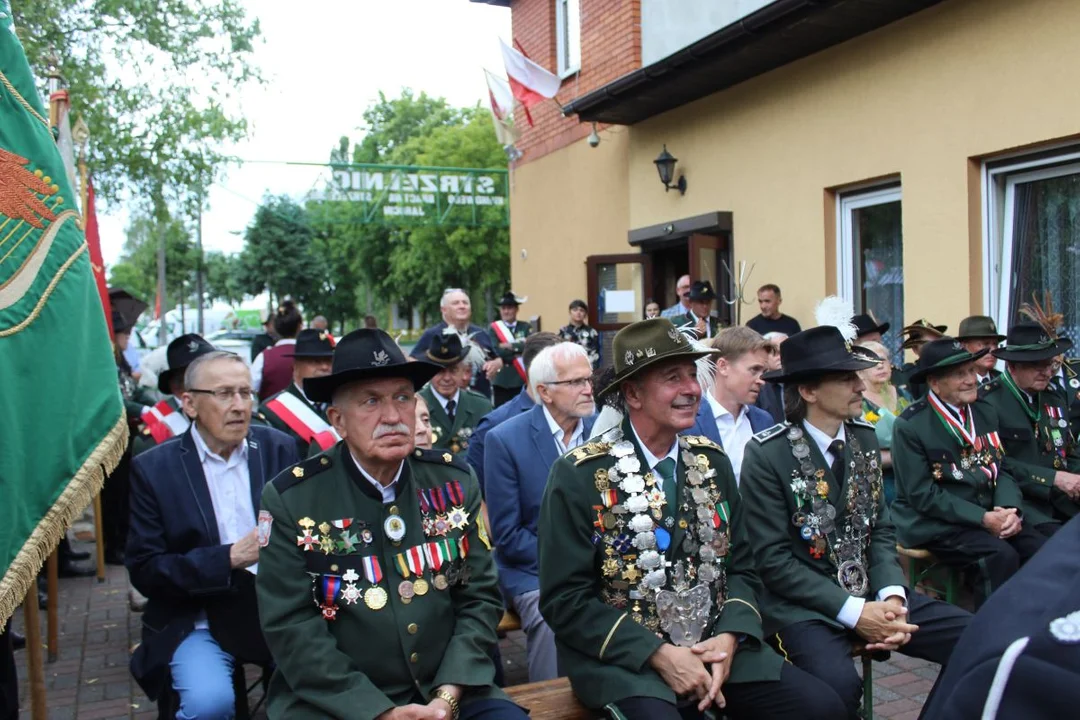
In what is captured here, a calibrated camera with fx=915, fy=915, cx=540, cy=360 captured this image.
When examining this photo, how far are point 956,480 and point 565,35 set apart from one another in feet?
39.4

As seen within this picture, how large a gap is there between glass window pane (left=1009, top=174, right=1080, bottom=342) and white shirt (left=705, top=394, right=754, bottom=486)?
13.0 feet

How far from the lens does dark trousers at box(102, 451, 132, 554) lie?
809cm

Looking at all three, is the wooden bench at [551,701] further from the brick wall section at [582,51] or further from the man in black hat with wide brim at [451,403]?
the brick wall section at [582,51]

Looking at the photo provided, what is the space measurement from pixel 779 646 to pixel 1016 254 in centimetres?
570

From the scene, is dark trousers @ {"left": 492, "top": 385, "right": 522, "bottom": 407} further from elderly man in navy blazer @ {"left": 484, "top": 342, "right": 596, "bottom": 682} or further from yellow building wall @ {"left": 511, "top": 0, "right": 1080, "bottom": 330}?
elderly man in navy blazer @ {"left": 484, "top": 342, "right": 596, "bottom": 682}

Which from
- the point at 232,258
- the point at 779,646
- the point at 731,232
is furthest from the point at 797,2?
the point at 232,258

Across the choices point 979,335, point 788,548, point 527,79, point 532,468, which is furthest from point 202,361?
point 527,79

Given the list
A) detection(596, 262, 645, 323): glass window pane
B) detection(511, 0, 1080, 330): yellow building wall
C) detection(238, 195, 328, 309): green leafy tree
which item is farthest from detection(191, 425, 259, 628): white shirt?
detection(238, 195, 328, 309): green leafy tree

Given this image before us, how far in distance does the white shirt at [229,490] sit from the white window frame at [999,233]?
22.0 feet

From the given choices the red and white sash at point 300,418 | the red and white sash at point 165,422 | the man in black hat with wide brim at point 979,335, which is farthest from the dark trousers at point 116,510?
the man in black hat with wide brim at point 979,335

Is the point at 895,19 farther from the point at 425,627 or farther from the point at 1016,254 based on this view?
the point at 425,627

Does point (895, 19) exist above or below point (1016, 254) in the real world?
above

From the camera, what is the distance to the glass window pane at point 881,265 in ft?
30.1

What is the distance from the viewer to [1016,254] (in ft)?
26.1
